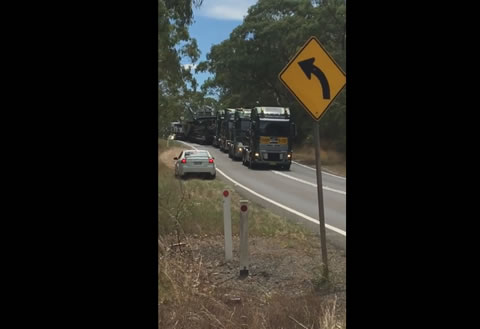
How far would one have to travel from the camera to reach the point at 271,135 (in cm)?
2694

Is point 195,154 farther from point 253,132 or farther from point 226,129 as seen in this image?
point 226,129

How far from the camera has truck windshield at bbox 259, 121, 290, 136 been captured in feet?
87.7

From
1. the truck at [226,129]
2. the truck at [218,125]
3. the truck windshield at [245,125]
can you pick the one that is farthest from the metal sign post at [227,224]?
the truck at [218,125]

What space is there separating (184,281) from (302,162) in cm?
3012

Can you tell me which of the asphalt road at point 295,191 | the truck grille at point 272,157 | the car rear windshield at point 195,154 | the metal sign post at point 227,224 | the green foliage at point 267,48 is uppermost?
the green foliage at point 267,48

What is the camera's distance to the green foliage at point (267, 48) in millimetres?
33750

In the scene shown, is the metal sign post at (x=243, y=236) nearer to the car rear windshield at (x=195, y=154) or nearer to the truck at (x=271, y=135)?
the car rear windshield at (x=195, y=154)

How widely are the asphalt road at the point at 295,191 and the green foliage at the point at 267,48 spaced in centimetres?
507

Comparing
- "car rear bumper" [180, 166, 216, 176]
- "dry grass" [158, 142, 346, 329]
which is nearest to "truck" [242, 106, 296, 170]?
"car rear bumper" [180, 166, 216, 176]

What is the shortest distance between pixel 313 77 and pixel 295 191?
1503cm

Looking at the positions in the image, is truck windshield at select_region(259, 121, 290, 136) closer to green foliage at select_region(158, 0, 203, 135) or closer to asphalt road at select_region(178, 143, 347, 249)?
asphalt road at select_region(178, 143, 347, 249)

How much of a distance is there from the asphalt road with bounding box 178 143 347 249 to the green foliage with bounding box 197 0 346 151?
507cm
